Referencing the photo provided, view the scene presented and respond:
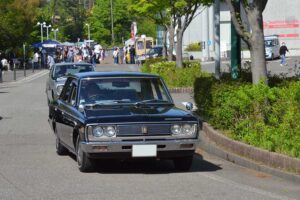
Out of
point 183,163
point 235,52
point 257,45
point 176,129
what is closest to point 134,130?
point 176,129

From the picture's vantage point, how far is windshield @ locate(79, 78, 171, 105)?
10703 millimetres

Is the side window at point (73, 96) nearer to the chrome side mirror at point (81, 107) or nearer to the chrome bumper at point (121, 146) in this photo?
the chrome side mirror at point (81, 107)

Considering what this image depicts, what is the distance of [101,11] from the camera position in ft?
379

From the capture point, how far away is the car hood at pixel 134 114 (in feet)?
31.4

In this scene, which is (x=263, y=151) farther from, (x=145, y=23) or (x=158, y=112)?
(x=145, y=23)

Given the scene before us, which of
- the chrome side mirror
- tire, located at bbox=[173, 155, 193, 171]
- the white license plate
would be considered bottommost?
tire, located at bbox=[173, 155, 193, 171]

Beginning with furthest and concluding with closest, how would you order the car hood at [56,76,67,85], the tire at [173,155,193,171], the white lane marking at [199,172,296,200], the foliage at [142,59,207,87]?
the foliage at [142,59,207,87] → the car hood at [56,76,67,85] → the tire at [173,155,193,171] → the white lane marking at [199,172,296,200]

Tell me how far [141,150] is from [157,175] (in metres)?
0.60

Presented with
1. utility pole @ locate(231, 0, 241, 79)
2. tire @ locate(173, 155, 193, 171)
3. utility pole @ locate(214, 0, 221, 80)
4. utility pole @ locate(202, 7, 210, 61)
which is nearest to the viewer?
tire @ locate(173, 155, 193, 171)

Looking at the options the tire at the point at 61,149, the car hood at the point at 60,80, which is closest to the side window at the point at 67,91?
the tire at the point at 61,149

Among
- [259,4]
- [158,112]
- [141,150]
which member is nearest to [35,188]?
[141,150]

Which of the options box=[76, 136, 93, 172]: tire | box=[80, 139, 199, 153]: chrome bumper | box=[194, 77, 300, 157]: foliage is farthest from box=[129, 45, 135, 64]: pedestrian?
box=[80, 139, 199, 153]: chrome bumper

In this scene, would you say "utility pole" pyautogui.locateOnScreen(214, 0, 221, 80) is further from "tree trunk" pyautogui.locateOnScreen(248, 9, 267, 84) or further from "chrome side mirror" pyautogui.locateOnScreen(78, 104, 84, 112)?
"chrome side mirror" pyautogui.locateOnScreen(78, 104, 84, 112)

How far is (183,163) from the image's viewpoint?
404 inches
